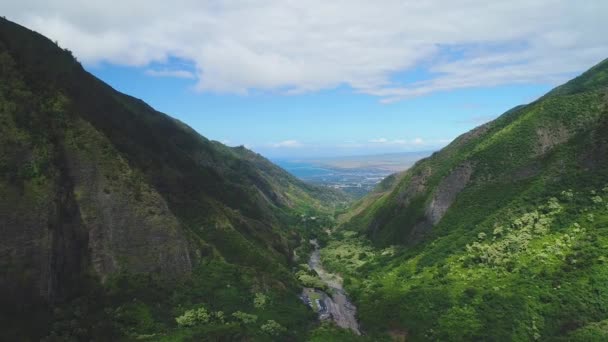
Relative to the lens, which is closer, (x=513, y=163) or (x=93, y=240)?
(x=93, y=240)

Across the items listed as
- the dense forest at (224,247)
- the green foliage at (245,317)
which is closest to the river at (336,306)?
the dense forest at (224,247)

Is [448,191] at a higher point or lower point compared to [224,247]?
higher

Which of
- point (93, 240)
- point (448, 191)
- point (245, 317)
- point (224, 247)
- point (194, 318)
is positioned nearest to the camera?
point (194, 318)

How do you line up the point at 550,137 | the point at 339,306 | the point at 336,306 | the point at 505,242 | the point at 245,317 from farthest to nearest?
the point at 550,137
the point at 339,306
the point at 336,306
the point at 505,242
the point at 245,317

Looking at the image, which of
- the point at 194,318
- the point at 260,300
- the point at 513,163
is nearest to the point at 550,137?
the point at 513,163

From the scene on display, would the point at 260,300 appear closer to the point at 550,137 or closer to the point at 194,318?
the point at 194,318
